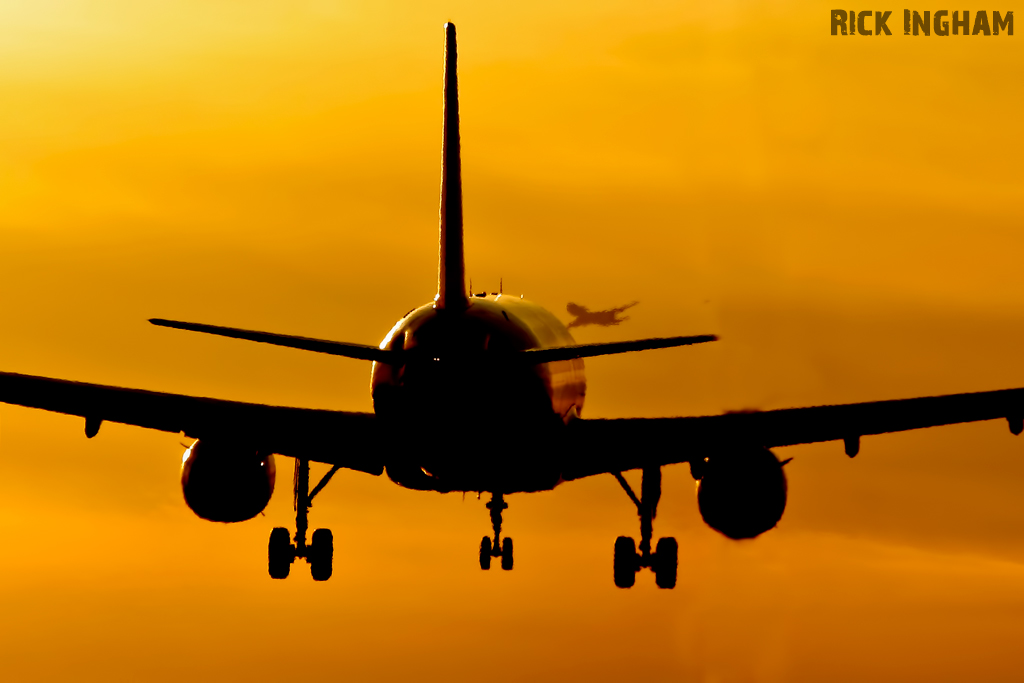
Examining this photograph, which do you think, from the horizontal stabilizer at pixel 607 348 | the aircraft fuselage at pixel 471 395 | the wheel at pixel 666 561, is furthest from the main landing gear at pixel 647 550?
the horizontal stabilizer at pixel 607 348

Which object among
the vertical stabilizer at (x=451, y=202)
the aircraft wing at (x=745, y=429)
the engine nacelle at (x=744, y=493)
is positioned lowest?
the engine nacelle at (x=744, y=493)

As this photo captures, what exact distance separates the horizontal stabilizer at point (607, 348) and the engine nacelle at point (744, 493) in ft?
20.1

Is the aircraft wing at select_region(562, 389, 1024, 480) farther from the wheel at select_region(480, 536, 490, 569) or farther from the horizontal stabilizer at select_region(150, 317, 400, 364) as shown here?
the horizontal stabilizer at select_region(150, 317, 400, 364)

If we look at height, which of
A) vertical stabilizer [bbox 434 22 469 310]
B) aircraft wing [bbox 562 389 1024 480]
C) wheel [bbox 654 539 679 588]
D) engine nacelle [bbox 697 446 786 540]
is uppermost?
vertical stabilizer [bbox 434 22 469 310]

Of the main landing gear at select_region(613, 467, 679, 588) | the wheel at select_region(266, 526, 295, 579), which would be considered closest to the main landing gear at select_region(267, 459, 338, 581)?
the wheel at select_region(266, 526, 295, 579)

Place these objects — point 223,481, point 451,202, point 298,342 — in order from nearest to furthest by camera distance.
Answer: point 298,342
point 451,202
point 223,481

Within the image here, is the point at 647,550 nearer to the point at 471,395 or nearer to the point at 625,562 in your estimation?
the point at 625,562

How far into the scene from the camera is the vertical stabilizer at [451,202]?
39.4 m

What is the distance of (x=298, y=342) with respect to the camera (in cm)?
3494

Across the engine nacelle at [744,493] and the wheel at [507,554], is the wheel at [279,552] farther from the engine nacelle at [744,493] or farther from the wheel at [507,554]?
the engine nacelle at [744,493]

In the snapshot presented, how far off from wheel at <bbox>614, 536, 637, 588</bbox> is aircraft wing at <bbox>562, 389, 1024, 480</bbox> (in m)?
2.89

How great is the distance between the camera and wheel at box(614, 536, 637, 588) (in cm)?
4450

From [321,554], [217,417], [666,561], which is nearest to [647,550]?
[666,561]

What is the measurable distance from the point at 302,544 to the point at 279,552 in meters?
0.63
